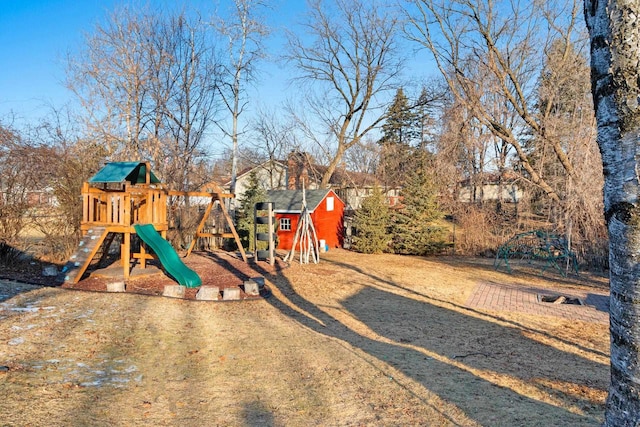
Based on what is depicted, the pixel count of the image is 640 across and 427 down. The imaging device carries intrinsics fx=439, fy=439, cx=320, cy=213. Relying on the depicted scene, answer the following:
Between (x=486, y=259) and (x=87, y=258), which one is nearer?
(x=87, y=258)

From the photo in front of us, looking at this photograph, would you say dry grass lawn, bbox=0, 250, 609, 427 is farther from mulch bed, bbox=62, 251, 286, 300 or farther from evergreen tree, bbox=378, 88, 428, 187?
evergreen tree, bbox=378, 88, 428, 187

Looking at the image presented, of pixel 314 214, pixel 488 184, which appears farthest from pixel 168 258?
pixel 488 184

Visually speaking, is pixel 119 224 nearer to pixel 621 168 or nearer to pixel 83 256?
pixel 83 256

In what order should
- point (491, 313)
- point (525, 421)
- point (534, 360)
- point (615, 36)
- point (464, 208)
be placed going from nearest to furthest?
point (615, 36)
point (525, 421)
point (534, 360)
point (491, 313)
point (464, 208)

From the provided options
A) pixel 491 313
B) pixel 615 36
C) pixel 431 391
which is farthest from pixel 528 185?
pixel 615 36

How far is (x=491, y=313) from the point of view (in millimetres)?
8008

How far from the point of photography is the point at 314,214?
1931 cm

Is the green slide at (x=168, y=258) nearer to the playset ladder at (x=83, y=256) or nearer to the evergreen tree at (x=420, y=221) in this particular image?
the playset ladder at (x=83, y=256)

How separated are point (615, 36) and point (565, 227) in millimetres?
12960

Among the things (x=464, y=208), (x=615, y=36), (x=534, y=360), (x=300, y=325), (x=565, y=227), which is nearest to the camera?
(x=615, y=36)

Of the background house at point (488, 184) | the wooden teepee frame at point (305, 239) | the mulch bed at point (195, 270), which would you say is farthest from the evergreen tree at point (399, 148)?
the mulch bed at point (195, 270)

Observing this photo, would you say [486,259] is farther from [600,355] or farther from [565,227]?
[600,355]

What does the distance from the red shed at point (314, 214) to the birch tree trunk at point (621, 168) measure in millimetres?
16331

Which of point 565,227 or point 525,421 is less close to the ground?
point 565,227
